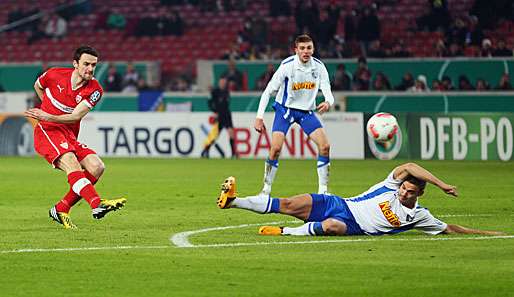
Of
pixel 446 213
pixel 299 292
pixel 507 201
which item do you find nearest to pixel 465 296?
pixel 299 292

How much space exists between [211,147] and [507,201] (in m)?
14.2

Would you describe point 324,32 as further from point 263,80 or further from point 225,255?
point 225,255

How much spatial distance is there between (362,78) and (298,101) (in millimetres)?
15459

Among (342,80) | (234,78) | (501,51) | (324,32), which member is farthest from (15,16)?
(501,51)

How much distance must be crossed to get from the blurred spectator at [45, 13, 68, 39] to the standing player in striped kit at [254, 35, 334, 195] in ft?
82.4

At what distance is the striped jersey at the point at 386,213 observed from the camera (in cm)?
1152

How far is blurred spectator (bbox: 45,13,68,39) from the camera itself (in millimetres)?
40938

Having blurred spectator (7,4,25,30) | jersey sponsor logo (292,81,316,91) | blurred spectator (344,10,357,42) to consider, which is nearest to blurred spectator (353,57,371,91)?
Result: blurred spectator (344,10,357,42)

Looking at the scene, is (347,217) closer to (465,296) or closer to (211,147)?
(465,296)

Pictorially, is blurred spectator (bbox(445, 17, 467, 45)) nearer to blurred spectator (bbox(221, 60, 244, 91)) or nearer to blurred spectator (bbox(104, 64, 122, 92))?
blurred spectator (bbox(221, 60, 244, 91))

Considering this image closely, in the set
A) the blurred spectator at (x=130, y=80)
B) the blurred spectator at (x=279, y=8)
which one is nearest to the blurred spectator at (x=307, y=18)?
the blurred spectator at (x=279, y=8)

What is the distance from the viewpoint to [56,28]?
4097cm

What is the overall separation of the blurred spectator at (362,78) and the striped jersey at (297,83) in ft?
50.0

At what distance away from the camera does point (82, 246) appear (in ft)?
37.3
